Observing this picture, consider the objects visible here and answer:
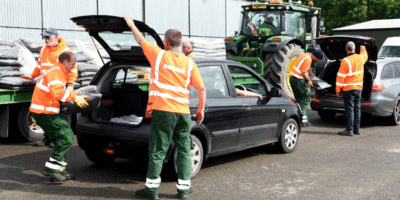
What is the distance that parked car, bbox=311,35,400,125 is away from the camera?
1053 cm

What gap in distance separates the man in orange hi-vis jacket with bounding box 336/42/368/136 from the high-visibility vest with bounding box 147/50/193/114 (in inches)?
222

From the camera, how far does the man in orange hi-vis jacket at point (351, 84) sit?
9781mm

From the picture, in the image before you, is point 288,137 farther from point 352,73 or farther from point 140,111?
point 352,73

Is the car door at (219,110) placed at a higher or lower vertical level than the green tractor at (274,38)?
lower

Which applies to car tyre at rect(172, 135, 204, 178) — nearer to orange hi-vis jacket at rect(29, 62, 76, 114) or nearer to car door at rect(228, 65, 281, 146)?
car door at rect(228, 65, 281, 146)

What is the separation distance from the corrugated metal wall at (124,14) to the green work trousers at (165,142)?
503 inches

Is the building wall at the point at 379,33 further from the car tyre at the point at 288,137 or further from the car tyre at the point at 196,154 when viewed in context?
the car tyre at the point at 196,154

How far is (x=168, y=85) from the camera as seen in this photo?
5145 mm

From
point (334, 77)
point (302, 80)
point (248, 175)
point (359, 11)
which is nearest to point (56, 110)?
point (248, 175)

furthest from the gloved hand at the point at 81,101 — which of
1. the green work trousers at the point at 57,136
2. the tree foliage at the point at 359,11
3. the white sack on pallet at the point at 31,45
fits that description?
the tree foliage at the point at 359,11

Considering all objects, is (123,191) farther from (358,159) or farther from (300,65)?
(300,65)

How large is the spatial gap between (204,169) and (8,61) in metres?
4.35

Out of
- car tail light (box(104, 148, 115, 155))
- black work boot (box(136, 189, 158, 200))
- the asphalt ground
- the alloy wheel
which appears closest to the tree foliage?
the asphalt ground

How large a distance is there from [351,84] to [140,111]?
5234 millimetres
